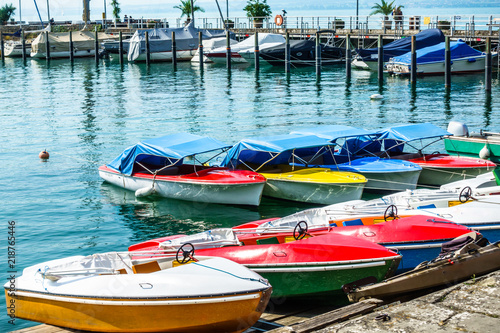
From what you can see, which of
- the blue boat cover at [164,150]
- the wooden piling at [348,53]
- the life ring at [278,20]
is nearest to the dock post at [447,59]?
the wooden piling at [348,53]

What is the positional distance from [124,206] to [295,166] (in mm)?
5398

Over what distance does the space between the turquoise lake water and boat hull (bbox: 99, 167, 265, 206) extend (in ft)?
0.91

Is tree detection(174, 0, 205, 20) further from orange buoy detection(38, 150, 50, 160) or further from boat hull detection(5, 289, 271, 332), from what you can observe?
boat hull detection(5, 289, 271, 332)

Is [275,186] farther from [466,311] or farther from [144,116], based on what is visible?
[144,116]

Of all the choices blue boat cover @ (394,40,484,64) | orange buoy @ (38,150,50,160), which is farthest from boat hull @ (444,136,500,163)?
blue boat cover @ (394,40,484,64)

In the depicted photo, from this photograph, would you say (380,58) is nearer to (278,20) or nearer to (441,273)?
(278,20)

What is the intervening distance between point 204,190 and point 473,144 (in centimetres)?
958

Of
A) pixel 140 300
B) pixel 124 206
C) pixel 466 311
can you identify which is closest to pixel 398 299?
pixel 466 311

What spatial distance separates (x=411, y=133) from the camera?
20.6 m

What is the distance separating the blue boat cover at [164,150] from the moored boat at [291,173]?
904mm

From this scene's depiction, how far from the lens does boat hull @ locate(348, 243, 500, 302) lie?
1015cm

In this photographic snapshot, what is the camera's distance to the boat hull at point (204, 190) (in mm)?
18516

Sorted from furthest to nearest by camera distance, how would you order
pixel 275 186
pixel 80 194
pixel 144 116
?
pixel 144 116 < pixel 80 194 < pixel 275 186

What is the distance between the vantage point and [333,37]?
198 ft
